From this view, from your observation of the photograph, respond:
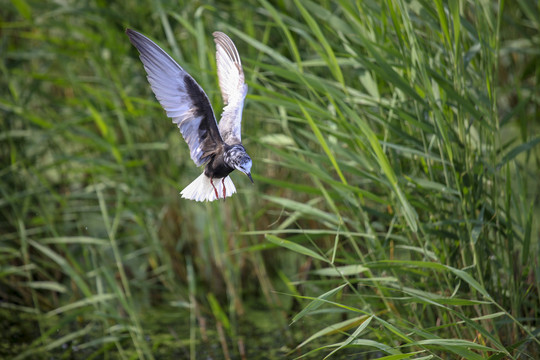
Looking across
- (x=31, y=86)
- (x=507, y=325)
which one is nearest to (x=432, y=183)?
(x=507, y=325)

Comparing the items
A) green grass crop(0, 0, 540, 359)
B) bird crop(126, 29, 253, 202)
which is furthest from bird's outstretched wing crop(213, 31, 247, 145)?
green grass crop(0, 0, 540, 359)

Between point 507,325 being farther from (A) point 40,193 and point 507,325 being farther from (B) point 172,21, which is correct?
(A) point 40,193

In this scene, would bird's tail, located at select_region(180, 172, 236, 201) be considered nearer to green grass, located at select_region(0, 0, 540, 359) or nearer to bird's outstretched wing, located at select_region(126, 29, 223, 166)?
bird's outstretched wing, located at select_region(126, 29, 223, 166)

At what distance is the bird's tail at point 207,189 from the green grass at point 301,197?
320 millimetres

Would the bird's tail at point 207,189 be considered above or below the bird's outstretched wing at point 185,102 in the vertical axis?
below

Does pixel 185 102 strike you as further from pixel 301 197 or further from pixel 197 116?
pixel 301 197

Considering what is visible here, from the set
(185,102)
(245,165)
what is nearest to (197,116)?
(185,102)

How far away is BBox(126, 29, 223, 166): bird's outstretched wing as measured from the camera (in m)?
0.51

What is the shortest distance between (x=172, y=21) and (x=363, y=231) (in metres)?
0.88

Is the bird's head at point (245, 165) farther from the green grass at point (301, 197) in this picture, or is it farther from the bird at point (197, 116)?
the green grass at point (301, 197)

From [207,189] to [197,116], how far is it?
0.23 feet

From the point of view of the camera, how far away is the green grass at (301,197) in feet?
3.47

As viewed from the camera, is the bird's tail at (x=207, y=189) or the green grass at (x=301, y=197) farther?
the green grass at (x=301, y=197)

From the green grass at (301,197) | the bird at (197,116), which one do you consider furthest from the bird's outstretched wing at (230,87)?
the green grass at (301,197)
